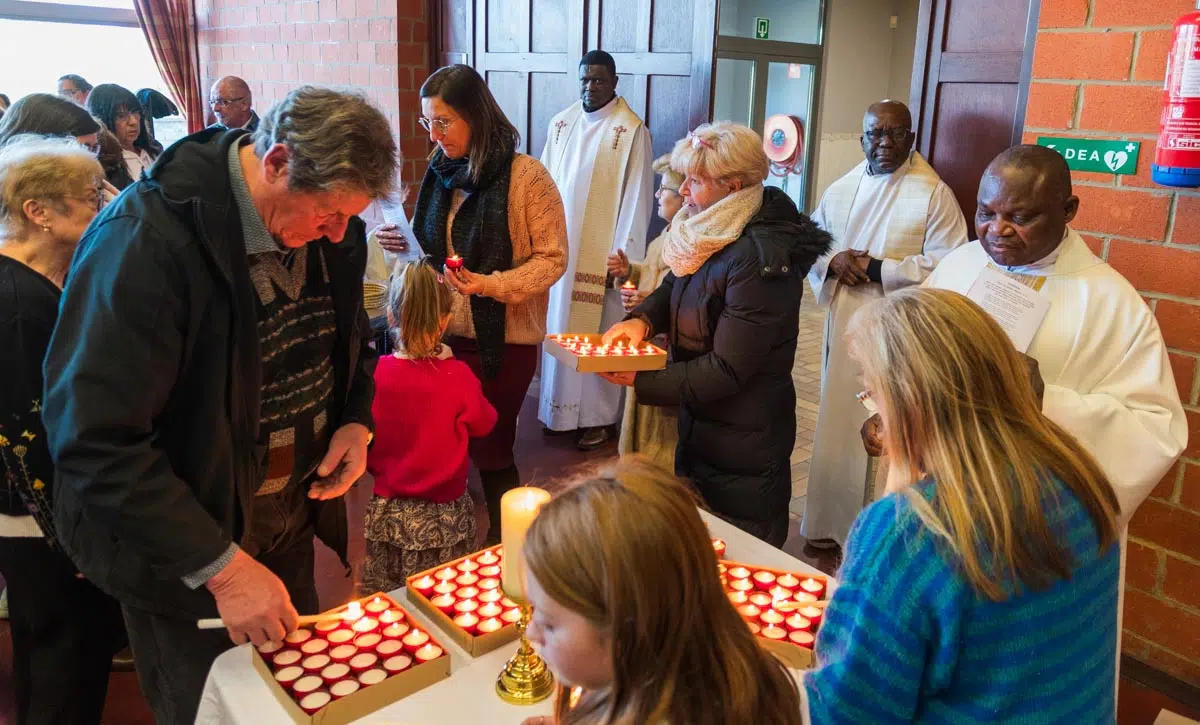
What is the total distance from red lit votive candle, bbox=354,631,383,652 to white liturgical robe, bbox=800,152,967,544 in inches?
80.8

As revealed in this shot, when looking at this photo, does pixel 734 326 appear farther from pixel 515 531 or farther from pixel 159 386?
pixel 159 386

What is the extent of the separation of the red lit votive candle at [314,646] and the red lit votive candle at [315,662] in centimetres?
1

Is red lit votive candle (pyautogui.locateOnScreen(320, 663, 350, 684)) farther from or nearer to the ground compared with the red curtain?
nearer to the ground

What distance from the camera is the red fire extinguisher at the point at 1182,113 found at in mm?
2029

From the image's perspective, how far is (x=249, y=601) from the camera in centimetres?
144

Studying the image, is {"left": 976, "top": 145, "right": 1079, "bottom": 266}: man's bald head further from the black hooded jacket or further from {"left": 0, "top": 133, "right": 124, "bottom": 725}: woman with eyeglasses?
{"left": 0, "top": 133, "right": 124, "bottom": 725}: woman with eyeglasses

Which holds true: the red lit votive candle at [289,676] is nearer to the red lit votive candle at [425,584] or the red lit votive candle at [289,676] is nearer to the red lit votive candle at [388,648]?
the red lit votive candle at [388,648]

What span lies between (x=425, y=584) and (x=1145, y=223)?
2.01 meters

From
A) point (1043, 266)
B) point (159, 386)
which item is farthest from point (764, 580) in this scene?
point (159, 386)

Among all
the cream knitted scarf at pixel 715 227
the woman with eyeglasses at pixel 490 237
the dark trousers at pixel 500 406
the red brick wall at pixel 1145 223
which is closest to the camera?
the red brick wall at pixel 1145 223

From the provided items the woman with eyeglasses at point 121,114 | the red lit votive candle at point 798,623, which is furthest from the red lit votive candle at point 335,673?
the woman with eyeglasses at point 121,114

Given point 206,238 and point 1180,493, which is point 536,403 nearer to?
point 1180,493

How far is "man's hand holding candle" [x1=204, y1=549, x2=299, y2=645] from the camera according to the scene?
1.43 metres

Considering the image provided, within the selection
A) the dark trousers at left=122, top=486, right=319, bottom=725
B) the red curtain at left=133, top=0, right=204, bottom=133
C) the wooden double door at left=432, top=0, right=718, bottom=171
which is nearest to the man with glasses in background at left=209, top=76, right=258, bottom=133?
the wooden double door at left=432, top=0, right=718, bottom=171
